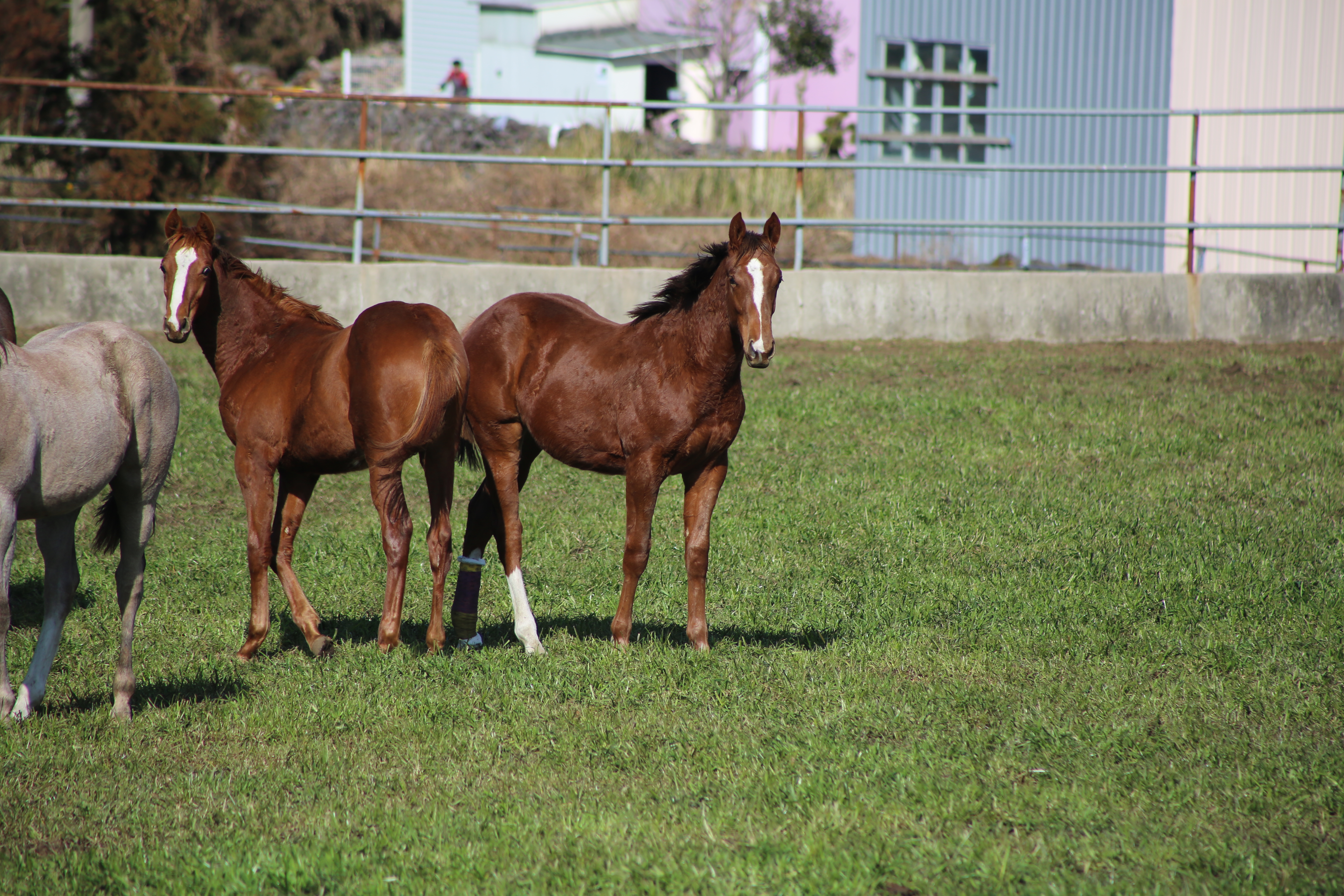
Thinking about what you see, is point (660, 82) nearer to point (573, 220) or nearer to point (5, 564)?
point (573, 220)

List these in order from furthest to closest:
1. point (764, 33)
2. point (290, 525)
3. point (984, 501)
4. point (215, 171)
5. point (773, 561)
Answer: point (764, 33)
point (215, 171)
point (984, 501)
point (773, 561)
point (290, 525)

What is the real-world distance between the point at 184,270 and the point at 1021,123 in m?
18.6

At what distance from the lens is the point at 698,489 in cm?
635

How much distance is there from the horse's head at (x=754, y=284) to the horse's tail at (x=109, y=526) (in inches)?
113

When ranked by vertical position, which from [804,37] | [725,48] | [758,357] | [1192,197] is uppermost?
[725,48]

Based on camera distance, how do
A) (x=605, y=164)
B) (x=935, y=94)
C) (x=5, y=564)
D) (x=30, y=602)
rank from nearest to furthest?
1. (x=5, y=564)
2. (x=30, y=602)
3. (x=605, y=164)
4. (x=935, y=94)

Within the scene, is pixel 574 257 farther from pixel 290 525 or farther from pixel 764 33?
pixel 764 33

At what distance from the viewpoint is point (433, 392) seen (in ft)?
19.3

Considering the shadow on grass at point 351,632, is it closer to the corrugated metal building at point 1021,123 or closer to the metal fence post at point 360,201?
the metal fence post at point 360,201

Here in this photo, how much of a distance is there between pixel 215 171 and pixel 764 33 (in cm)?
1978

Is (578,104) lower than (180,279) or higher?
higher

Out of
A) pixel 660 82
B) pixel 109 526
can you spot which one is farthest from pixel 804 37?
pixel 109 526

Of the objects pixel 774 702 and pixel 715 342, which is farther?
pixel 715 342

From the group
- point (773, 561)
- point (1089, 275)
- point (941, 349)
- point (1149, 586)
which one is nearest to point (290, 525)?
point (773, 561)
